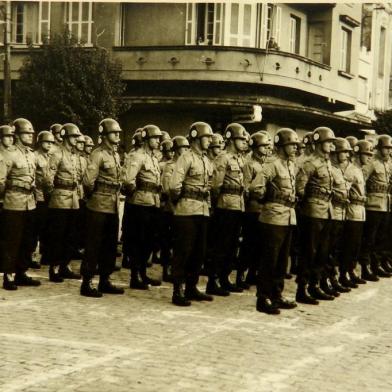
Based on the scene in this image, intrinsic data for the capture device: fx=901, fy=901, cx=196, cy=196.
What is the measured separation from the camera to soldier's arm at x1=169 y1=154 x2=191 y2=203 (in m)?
11.0

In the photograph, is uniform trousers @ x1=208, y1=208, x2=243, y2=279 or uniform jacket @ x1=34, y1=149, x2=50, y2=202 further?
uniform jacket @ x1=34, y1=149, x2=50, y2=202

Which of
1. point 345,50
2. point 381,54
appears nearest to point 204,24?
point 345,50

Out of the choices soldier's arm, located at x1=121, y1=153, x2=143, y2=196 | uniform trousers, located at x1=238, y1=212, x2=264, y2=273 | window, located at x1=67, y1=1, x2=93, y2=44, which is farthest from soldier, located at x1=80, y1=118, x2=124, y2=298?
window, located at x1=67, y1=1, x2=93, y2=44

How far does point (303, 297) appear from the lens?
1151 cm

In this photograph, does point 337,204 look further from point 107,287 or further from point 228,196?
point 107,287

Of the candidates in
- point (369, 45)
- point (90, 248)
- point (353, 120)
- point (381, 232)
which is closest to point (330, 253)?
point (381, 232)

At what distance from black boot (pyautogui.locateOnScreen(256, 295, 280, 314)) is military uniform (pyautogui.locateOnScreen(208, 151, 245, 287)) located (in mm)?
1529

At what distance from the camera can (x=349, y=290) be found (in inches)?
506

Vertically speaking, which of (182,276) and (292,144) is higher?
(292,144)

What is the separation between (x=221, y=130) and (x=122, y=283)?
55.7 feet

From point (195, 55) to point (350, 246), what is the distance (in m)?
17.6

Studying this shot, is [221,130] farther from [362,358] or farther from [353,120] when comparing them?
[362,358]

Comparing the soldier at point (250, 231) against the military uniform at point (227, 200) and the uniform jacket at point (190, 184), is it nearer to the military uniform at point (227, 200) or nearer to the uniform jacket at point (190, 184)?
the military uniform at point (227, 200)

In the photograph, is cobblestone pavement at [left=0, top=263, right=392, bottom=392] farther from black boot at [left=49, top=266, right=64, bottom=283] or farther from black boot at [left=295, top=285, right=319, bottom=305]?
black boot at [left=49, top=266, right=64, bottom=283]
